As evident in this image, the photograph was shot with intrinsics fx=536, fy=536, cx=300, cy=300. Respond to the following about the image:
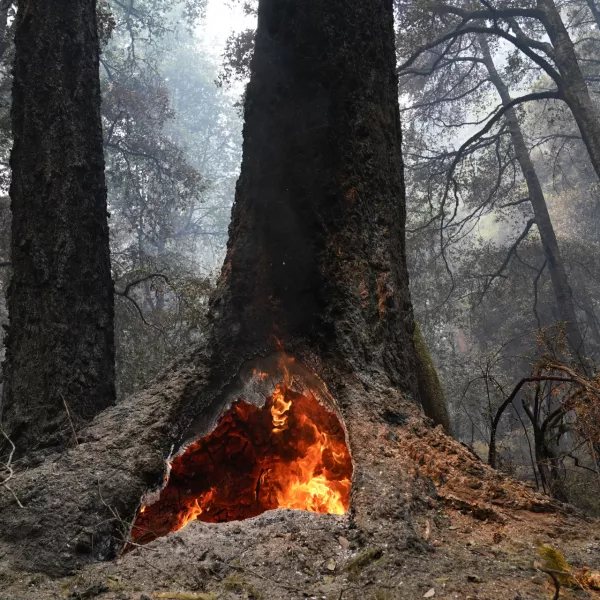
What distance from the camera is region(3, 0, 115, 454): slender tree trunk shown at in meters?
3.92

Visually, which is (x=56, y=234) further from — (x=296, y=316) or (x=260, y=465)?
Answer: (x=260, y=465)

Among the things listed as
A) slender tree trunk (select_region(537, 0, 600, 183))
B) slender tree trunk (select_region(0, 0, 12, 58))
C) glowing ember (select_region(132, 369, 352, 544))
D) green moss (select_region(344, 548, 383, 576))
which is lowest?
green moss (select_region(344, 548, 383, 576))

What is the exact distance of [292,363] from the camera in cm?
370

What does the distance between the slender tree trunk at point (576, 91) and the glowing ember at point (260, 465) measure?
7.37m

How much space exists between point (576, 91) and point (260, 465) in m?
8.67

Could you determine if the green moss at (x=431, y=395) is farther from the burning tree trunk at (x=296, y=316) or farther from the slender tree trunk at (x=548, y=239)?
the slender tree trunk at (x=548, y=239)

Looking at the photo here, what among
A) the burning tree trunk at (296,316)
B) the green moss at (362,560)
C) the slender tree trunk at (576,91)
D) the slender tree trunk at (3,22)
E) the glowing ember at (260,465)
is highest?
the slender tree trunk at (3,22)

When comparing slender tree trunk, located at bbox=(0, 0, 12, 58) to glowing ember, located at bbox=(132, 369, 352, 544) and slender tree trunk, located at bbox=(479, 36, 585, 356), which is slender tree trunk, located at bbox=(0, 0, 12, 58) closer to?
glowing ember, located at bbox=(132, 369, 352, 544)

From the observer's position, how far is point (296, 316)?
3854 millimetres

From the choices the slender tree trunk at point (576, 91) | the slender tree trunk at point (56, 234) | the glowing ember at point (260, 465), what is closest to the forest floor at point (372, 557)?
the glowing ember at point (260, 465)

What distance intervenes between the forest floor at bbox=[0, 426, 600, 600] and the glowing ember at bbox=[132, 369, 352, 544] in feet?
2.06

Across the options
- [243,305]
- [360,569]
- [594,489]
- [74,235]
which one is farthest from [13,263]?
[594,489]

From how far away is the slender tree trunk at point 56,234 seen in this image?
3.92 metres

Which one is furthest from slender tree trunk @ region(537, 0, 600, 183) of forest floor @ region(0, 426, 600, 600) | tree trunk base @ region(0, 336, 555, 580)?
forest floor @ region(0, 426, 600, 600)
